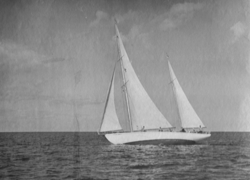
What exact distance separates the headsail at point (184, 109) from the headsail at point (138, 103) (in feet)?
12.2

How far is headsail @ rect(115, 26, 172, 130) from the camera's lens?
4338 cm

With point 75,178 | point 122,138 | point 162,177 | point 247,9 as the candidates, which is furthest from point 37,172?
point 122,138

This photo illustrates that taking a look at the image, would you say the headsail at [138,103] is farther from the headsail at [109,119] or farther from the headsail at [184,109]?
the headsail at [184,109]

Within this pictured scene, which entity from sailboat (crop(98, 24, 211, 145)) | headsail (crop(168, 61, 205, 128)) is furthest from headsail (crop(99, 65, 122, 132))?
headsail (crop(168, 61, 205, 128))

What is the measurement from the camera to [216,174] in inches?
787

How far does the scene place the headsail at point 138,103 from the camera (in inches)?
1708

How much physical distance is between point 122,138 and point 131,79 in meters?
7.98

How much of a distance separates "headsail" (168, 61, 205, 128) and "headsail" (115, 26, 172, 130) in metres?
3.71

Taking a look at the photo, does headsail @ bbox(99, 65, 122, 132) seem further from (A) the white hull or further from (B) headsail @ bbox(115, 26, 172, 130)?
(B) headsail @ bbox(115, 26, 172, 130)

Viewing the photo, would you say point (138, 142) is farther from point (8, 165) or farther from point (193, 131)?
point (8, 165)

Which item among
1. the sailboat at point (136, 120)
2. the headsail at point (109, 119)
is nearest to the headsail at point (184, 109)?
the sailboat at point (136, 120)

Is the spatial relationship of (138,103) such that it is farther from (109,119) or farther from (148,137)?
(109,119)

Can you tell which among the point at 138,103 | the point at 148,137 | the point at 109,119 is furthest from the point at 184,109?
the point at 109,119

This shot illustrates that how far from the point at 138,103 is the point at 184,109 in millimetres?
7824
